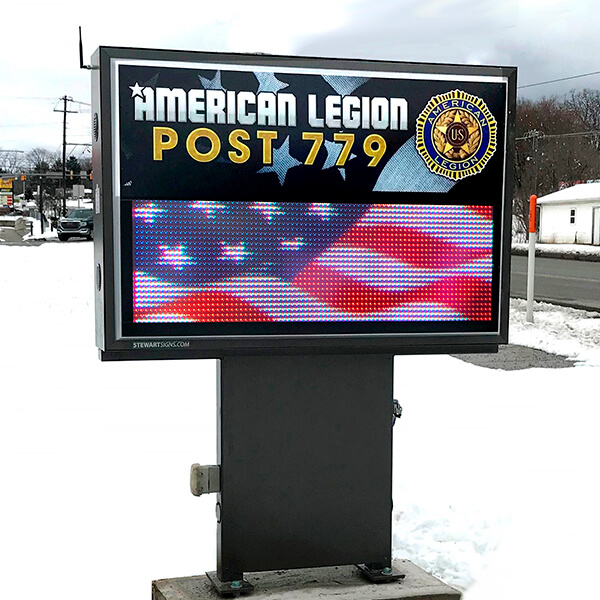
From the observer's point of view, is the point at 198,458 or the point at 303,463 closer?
the point at 303,463

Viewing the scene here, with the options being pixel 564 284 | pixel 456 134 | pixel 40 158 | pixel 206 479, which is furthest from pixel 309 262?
pixel 40 158

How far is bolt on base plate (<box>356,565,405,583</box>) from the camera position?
4.04 metres

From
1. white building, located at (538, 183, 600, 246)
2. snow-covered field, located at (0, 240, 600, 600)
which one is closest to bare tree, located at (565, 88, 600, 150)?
white building, located at (538, 183, 600, 246)

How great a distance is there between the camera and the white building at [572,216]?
159 feet

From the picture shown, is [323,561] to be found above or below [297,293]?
below

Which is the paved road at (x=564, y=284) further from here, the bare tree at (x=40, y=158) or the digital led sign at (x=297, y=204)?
the bare tree at (x=40, y=158)

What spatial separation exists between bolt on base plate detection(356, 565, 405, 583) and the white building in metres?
46.1

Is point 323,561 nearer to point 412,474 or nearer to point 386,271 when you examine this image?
point 386,271

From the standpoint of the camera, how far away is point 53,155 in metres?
108

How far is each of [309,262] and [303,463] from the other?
34.8 inches

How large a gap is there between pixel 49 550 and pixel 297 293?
2.14 metres

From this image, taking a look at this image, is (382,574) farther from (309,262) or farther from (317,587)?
(309,262)

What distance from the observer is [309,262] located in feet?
12.4

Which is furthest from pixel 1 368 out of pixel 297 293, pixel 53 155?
pixel 53 155
